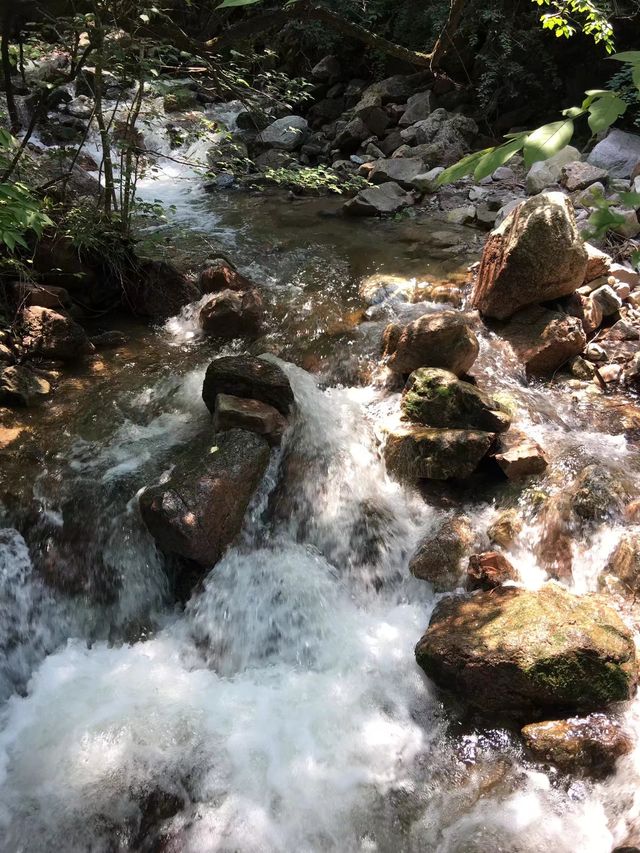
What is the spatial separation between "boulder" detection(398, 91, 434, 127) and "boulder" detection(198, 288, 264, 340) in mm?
8459

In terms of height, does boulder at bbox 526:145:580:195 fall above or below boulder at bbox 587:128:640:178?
below

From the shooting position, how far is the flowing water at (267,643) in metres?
2.86

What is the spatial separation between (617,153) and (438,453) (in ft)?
24.8

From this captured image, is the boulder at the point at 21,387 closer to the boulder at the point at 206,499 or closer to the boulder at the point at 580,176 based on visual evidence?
the boulder at the point at 206,499

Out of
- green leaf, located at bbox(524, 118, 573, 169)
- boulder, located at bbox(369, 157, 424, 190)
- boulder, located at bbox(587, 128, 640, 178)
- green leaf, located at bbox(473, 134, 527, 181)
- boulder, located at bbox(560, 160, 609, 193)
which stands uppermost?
green leaf, located at bbox(524, 118, 573, 169)

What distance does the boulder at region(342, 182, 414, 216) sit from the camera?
31.6 ft

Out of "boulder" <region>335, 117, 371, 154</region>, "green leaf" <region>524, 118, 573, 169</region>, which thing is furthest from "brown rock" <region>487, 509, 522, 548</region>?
"boulder" <region>335, 117, 371, 154</region>

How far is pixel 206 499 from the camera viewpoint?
395 cm

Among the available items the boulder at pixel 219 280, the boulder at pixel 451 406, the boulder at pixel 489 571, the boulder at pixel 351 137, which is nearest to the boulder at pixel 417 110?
the boulder at pixel 351 137

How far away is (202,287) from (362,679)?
4892 millimetres

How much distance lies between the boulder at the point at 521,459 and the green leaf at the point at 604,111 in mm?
3684

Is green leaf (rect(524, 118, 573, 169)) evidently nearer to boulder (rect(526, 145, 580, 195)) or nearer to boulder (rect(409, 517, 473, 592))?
boulder (rect(409, 517, 473, 592))

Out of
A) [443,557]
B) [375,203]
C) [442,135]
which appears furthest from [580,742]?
[442,135]

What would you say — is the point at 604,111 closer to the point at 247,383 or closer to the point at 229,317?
the point at 247,383
